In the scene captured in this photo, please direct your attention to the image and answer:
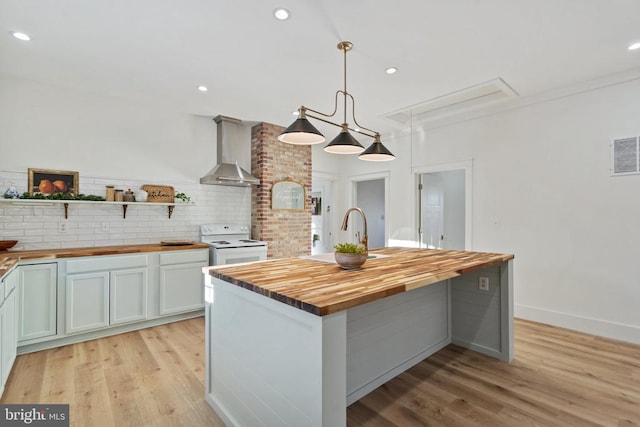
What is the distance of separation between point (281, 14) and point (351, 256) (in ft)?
5.75

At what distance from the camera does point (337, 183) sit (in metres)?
6.33

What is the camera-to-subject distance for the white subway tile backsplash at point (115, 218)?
326 cm

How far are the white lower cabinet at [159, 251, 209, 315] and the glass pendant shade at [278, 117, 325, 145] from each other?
2.23 m

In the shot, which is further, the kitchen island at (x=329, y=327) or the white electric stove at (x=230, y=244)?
the white electric stove at (x=230, y=244)

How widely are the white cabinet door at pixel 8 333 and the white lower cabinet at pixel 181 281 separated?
1.26 m

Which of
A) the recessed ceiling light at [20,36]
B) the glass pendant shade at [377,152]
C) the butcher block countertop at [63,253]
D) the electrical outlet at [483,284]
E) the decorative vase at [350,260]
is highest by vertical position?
the recessed ceiling light at [20,36]

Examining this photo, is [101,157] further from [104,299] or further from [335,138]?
[335,138]

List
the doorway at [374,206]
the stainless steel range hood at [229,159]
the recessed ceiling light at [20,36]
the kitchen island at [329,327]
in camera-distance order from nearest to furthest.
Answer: the kitchen island at [329,327], the recessed ceiling light at [20,36], the stainless steel range hood at [229,159], the doorway at [374,206]

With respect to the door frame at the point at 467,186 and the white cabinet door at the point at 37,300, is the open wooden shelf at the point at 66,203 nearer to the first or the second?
the white cabinet door at the point at 37,300

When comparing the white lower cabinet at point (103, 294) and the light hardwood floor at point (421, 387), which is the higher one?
the white lower cabinet at point (103, 294)

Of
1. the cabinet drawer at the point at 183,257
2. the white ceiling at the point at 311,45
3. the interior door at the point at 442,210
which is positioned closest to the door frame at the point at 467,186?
the interior door at the point at 442,210

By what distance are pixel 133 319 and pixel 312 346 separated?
302 centimetres

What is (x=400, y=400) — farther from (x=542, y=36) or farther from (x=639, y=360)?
(x=542, y=36)

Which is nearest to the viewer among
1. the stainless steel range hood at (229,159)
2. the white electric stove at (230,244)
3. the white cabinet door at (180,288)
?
the white cabinet door at (180,288)
